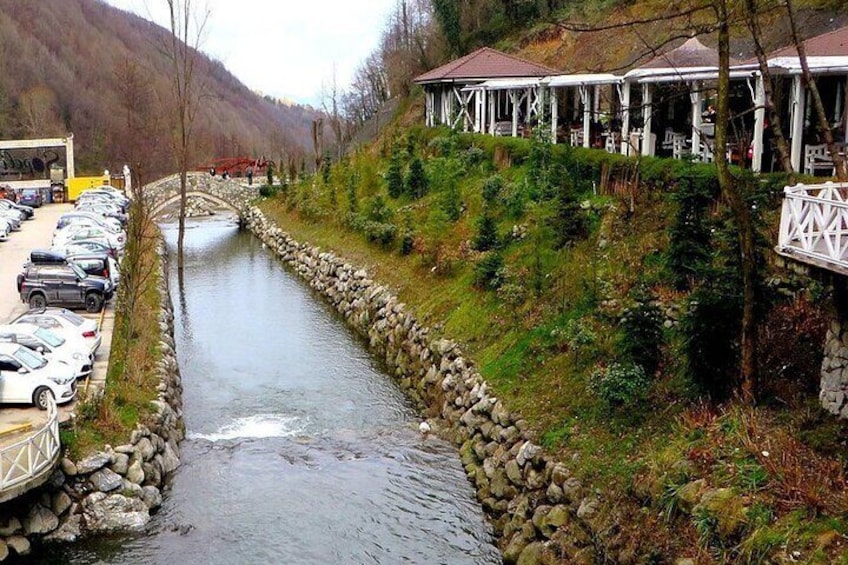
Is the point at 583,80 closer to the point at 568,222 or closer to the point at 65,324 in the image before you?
the point at 568,222

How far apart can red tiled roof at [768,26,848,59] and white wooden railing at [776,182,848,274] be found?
1234 centimetres

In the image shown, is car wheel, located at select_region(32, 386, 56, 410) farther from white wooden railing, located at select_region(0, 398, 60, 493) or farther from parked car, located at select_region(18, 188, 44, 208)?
parked car, located at select_region(18, 188, 44, 208)

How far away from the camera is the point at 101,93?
124 m

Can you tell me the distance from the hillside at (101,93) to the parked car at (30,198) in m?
25.4

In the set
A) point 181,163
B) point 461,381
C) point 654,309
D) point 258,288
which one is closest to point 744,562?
point 654,309

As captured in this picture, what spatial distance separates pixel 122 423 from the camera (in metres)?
18.2

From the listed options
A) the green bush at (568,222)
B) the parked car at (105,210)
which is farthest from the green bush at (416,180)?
the parked car at (105,210)

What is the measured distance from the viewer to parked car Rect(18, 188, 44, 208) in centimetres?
5606

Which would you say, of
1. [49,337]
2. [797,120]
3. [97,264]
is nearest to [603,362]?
[797,120]

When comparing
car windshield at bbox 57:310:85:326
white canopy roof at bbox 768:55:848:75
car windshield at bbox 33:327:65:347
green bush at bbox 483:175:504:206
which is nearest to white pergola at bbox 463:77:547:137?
green bush at bbox 483:175:504:206

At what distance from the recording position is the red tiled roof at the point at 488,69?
46125 millimetres

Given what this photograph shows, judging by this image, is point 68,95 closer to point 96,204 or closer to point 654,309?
point 96,204

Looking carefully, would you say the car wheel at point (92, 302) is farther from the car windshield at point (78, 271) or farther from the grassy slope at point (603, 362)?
the grassy slope at point (603, 362)

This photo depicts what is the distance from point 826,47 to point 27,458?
23.6 metres
